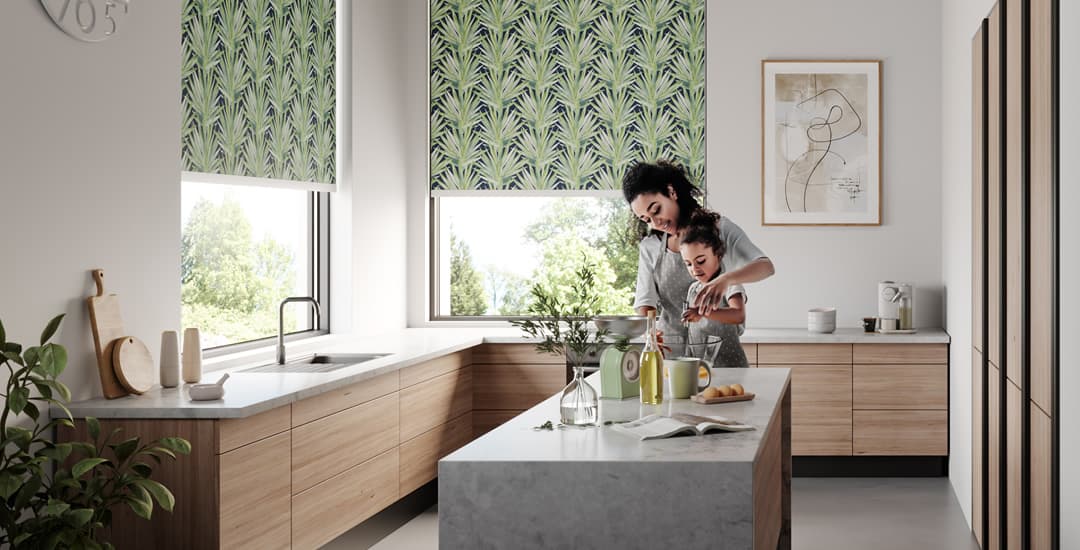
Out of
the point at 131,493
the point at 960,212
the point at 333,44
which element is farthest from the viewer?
the point at 333,44

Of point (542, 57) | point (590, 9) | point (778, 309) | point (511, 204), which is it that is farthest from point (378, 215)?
point (778, 309)

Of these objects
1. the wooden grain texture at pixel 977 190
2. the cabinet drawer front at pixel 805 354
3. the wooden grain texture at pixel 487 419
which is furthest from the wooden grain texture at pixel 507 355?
the wooden grain texture at pixel 977 190

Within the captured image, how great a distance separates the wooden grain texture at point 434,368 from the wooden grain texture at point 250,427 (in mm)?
1225

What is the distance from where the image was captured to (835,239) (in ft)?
21.4

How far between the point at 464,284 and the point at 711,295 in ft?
9.80

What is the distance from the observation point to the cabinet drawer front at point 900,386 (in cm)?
600

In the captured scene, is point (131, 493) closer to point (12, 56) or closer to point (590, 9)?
point (12, 56)

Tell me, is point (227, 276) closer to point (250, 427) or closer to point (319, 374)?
point (319, 374)

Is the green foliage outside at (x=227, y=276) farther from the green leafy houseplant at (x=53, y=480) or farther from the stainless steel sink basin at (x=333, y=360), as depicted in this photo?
the green leafy houseplant at (x=53, y=480)

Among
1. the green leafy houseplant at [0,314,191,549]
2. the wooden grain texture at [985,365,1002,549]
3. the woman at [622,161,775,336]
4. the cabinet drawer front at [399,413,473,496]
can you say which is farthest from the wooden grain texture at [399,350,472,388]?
the wooden grain texture at [985,365,1002,549]

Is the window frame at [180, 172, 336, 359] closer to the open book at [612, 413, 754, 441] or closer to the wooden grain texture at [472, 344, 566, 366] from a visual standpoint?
the wooden grain texture at [472, 344, 566, 366]

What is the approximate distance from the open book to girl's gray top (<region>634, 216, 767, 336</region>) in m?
1.86
